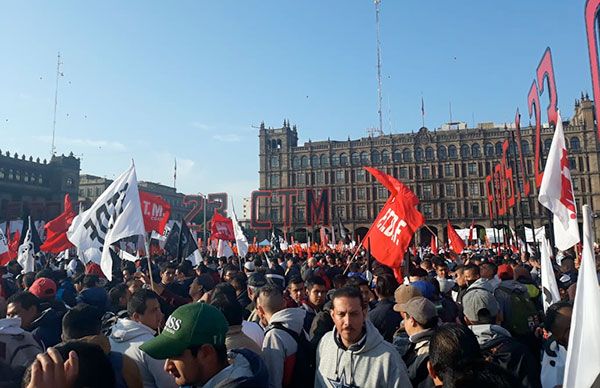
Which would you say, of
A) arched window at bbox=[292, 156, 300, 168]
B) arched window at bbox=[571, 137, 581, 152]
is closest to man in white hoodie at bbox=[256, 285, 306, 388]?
arched window at bbox=[292, 156, 300, 168]

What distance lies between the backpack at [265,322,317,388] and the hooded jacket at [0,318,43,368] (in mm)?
1890

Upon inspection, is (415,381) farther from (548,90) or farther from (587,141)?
(587,141)

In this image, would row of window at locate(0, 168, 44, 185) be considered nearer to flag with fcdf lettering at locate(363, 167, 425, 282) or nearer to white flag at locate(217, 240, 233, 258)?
white flag at locate(217, 240, 233, 258)

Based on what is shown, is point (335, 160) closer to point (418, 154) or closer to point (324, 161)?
point (324, 161)

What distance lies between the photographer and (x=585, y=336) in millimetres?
2041

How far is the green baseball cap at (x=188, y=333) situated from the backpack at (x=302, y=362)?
126 cm

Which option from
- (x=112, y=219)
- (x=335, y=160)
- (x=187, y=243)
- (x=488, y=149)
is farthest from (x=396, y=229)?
(x=335, y=160)

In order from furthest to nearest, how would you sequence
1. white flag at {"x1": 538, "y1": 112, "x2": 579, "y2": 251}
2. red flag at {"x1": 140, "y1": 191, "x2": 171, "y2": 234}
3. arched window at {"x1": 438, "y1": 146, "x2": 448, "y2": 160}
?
arched window at {"x1": 438, "y1": 146, "x2": 448, "y2": 160}
red flag at {"x1": 140, "y1": 191, "x2": 171, "y2": 234}
white flag at {"x1": 538, "y1": 112, "x2": 579, "y2": 251}

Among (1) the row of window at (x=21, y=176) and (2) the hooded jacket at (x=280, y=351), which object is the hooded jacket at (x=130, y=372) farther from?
(1) the row of window at (x=21, y=176)

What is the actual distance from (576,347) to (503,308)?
2.40m

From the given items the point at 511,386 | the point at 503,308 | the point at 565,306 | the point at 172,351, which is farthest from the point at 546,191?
the point at 172,351

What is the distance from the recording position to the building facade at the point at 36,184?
48.5 m

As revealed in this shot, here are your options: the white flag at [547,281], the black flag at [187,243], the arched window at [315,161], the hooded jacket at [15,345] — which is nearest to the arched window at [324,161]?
the arched window at [315,161]

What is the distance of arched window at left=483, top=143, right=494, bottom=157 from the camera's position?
6038 centimetres
